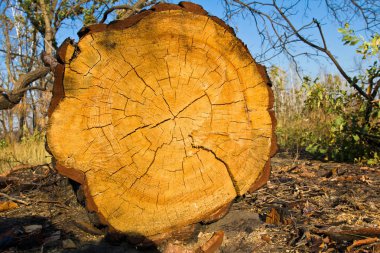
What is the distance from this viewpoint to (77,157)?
2.32 m

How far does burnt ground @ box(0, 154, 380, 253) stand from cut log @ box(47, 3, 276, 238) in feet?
0.78

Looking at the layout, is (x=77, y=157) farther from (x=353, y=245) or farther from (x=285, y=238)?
(x=353, y=245)

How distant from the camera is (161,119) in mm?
2492

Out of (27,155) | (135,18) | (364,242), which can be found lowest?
(364,242)

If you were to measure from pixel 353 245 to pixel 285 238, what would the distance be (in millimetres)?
422

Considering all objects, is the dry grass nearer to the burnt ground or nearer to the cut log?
the burnt ground

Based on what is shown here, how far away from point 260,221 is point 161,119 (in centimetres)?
104

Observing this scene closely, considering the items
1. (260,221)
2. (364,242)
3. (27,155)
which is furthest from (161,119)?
(27,155)

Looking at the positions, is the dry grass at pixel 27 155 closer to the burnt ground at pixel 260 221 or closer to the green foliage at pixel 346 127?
the burnt ground at pixel 260 221

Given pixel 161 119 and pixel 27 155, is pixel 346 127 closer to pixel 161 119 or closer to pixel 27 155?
pixel 161 119

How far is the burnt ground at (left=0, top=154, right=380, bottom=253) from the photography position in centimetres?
241

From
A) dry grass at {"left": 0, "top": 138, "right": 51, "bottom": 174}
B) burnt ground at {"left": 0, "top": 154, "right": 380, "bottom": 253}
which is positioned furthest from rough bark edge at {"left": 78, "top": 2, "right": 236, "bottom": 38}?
dry grass at {"left": 0, "top": 138, "right": 51, "bottom": 174}

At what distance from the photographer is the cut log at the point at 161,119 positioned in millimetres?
2332

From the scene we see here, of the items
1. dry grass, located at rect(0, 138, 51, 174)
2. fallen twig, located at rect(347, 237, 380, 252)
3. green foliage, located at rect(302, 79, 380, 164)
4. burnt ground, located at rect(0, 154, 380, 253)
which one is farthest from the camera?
dry grass, located at rect(0, 138, 51, 174)
